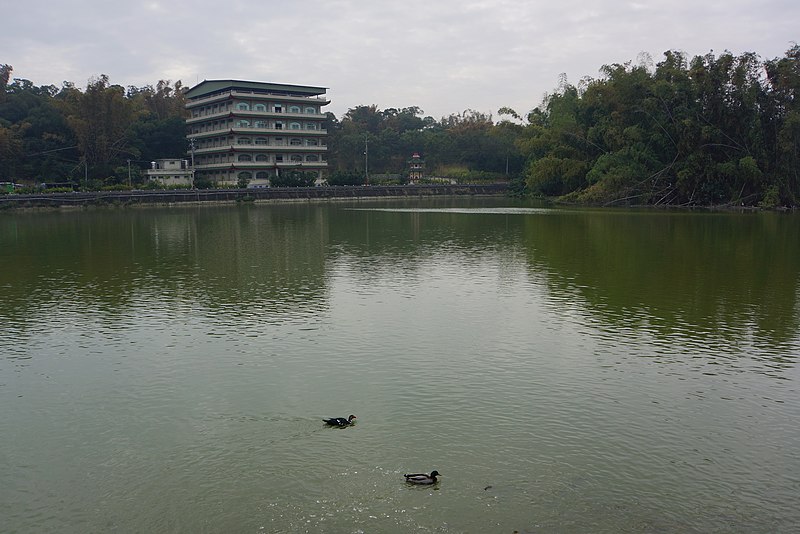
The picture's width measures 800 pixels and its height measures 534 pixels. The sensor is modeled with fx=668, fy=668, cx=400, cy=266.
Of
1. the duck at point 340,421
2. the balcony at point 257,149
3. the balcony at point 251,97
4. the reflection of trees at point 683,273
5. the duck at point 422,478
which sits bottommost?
the duck at point 422,478

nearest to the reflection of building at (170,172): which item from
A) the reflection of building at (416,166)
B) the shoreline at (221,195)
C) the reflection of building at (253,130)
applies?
the reflection of building at (253,130)

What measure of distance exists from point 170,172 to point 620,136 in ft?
172

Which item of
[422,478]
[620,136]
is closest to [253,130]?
[620,136]

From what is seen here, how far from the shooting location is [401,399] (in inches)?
400

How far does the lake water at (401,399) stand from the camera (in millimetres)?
7160

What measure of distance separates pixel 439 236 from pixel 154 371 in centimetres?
2358

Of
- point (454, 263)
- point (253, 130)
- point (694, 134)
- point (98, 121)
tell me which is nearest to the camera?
point (454, 263)

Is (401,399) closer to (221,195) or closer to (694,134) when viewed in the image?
(694,134)

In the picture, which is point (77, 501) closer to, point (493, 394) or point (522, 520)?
point (522, 520)

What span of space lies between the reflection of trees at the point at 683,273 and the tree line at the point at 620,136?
1614 centimetres

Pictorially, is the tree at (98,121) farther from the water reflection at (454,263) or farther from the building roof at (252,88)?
the water reflection at (454,263)

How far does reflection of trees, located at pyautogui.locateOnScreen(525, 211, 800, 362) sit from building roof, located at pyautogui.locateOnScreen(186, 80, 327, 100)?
179 feet

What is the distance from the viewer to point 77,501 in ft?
24.0

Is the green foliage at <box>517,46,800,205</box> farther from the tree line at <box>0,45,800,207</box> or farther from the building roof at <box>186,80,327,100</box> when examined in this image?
the building roof at <box>186,80,327,100</box>
